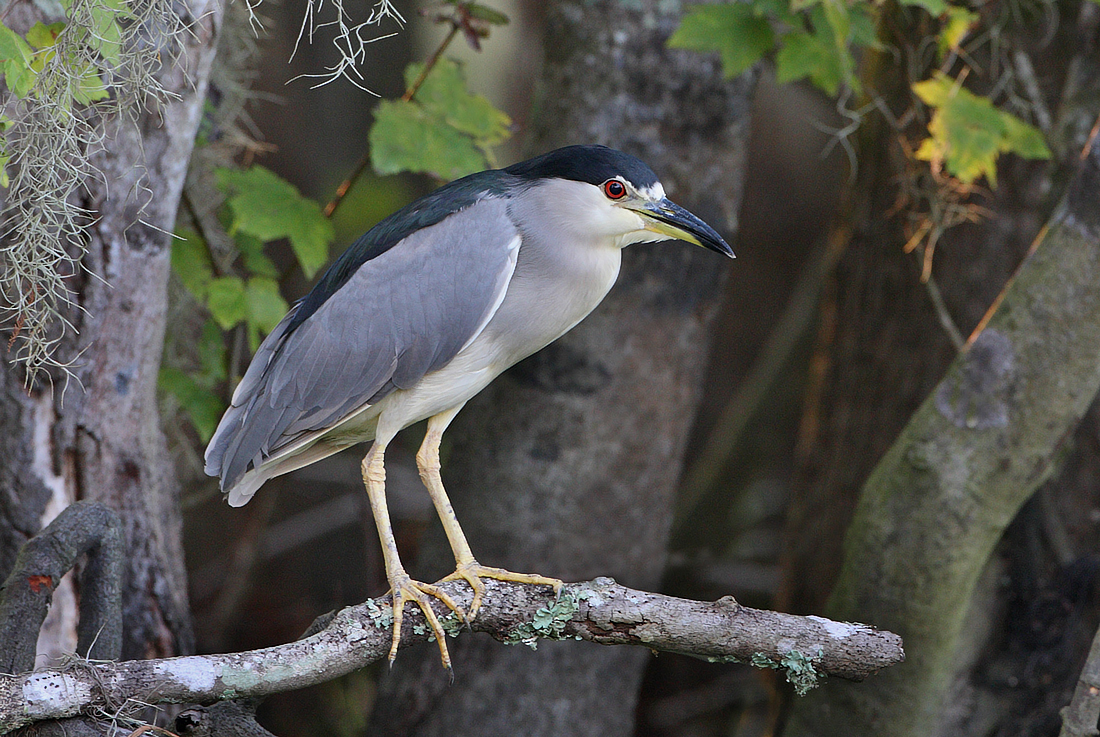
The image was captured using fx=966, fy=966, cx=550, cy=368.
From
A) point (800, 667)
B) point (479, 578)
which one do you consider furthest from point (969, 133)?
point (479, 578)

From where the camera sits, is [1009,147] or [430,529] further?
[430,529]

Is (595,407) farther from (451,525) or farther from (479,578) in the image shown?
(479,578)

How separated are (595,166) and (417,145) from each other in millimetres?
661

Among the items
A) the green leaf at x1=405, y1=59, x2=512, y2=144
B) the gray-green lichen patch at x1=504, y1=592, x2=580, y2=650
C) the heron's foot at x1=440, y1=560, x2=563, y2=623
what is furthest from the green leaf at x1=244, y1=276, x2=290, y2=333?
the gray-green lichen patch at x1=504, y1=592, x2=580, y2=650

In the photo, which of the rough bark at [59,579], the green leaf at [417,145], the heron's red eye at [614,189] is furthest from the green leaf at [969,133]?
the rough bark at [59,579]

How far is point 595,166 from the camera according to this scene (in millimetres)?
1832

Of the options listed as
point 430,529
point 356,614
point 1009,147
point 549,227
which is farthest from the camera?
point 430,529

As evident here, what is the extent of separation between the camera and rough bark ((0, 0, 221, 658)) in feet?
6.53

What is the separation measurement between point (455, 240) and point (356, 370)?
0.32m

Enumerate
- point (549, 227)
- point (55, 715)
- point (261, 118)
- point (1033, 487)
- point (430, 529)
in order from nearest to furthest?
point (55, 715) < point (549, 227) < point (1033, 487) < point (430, 529) < point (261, 118)

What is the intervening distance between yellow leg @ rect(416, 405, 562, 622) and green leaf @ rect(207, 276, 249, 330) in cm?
65

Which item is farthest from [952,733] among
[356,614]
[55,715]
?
[55,715]

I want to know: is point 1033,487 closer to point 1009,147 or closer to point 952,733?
point 952,733

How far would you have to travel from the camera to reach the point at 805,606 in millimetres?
3111
